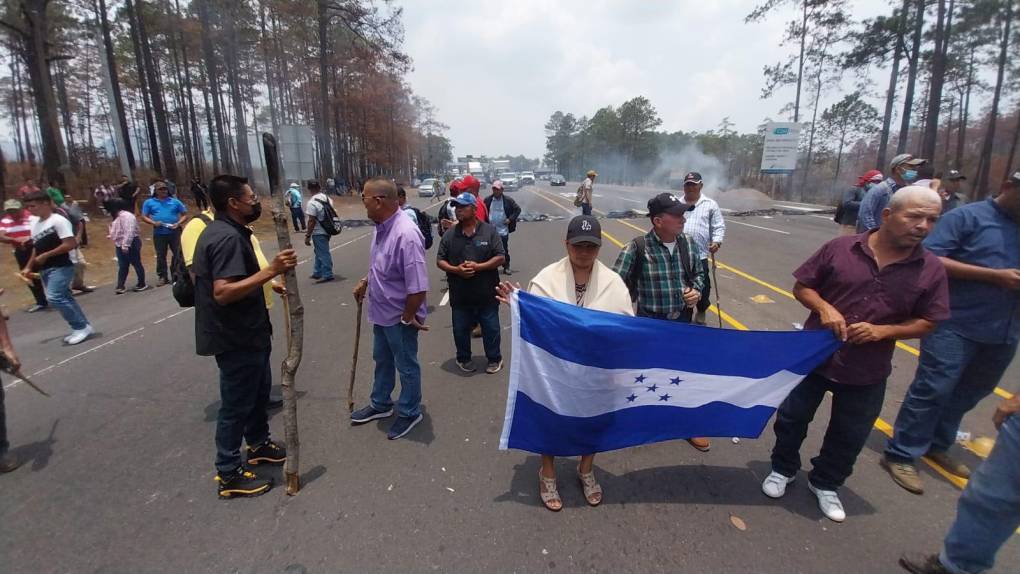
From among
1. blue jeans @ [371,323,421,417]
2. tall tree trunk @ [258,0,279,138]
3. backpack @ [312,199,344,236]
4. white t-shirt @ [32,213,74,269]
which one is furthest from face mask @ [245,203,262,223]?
tall tree trunk @ [258,0,279,138]

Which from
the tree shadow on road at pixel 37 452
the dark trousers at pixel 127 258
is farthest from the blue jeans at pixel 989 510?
the dark trousers at pixel 127 258

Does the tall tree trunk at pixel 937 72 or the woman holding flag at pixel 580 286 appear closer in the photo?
the woman holding flag at pixel 580 286

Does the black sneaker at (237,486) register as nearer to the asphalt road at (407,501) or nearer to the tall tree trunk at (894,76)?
the asphalt road at (407,501)

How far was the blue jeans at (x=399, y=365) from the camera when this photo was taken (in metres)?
3.50

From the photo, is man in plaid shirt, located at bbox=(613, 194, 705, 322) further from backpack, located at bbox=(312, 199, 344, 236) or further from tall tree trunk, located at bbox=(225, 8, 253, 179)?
tall tree trunk, located at bbox=(225, 8, 253, 179)

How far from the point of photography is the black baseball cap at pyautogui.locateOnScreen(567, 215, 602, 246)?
2584 millimetres

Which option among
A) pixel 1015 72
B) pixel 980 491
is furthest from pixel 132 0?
pixel 1015 72

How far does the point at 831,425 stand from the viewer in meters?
2.74

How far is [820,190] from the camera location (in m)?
36.0

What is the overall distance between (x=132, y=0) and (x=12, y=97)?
107 ft

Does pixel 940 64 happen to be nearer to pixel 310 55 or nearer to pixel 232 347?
pixel 232 347

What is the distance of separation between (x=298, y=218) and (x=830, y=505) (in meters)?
17.7

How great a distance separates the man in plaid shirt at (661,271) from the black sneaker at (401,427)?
1.96 metres

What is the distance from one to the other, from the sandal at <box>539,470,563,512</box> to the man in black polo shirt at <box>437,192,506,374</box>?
1.98 metres
